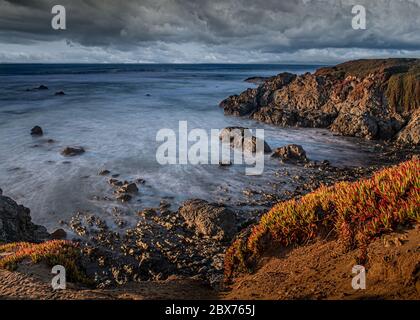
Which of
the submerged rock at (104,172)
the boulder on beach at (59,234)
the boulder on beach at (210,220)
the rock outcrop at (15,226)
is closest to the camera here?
the rock outcrop at (15,226)

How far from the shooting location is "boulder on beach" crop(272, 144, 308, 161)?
79.9ft

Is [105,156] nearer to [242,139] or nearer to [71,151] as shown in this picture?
[71,151]

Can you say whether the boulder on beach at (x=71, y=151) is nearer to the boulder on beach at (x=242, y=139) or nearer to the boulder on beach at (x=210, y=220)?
the boulder on beach at (x=242, y=139)

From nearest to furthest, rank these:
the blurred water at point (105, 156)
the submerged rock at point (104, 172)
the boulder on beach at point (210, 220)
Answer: the boulder on beach at point (210, 220)
the blurred water at point (105, 156)
the submerged rock at point (104, 172)

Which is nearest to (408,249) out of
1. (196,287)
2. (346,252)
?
(346,252)

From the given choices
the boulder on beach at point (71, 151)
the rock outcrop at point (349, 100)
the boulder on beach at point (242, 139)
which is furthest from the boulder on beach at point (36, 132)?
the rock outcrop at point (349, 100)

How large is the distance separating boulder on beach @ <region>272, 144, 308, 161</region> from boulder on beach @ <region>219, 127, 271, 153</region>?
1667 mm

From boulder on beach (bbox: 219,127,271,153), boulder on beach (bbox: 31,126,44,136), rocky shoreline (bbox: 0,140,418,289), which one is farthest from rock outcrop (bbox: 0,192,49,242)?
boulder on beach (bbox: 31,126,44,136)

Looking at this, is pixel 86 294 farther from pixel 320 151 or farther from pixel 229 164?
pixel 320 151

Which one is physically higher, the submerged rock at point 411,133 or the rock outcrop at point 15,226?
the submerged rock at point 411,133

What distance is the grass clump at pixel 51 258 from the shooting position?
345 inches

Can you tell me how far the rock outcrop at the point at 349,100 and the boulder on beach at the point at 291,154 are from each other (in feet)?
33.4

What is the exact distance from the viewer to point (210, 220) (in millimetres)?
14320
